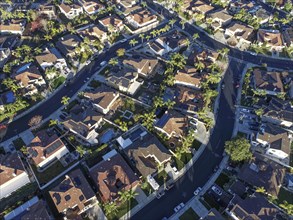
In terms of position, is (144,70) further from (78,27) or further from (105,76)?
(78,27)

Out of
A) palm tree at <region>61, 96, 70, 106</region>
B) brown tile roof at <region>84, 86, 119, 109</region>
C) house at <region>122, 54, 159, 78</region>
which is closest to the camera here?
brown tile roof at <region>84, 86, 119, 109</region>

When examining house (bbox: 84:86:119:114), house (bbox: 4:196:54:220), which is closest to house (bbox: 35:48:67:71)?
house (bbox: 84:86:119:114)


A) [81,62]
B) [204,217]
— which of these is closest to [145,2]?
[81,62]

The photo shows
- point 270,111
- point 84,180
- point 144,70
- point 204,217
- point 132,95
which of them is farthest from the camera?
point 144,70

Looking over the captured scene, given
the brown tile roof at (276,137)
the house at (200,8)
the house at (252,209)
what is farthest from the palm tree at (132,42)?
the house at (252,209)

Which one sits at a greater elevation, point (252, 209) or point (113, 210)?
point (113, 210)

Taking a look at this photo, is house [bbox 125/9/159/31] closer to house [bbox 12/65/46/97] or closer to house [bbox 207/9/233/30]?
house [bbox 207/9/233/30]

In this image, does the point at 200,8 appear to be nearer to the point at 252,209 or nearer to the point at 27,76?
the point at 27,76
